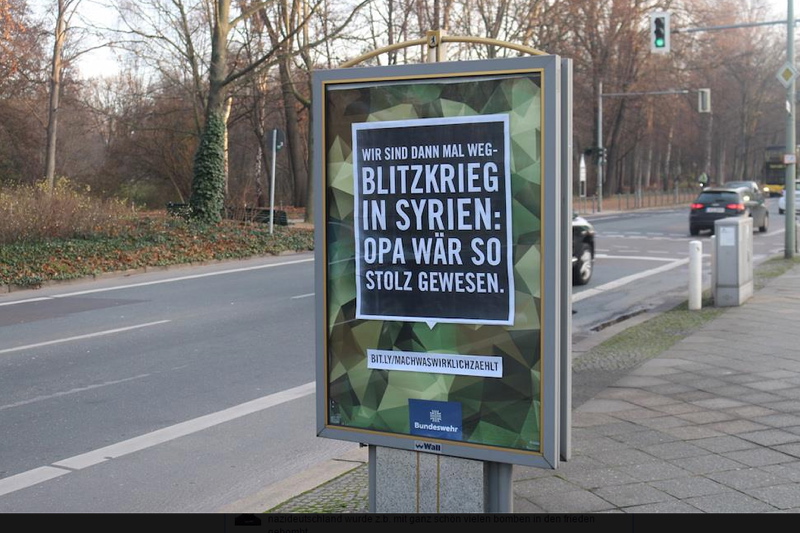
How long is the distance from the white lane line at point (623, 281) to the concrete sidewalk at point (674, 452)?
633cm

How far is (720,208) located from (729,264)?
18.3m

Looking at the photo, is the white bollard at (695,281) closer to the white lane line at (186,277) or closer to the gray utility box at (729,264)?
the gray utility box at (729,264)

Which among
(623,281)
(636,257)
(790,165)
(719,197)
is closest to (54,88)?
(719,197)

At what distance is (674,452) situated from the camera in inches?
217

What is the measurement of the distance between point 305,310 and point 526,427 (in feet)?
30.6

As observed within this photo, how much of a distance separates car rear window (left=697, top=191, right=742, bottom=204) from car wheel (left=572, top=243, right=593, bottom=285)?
48.1ft

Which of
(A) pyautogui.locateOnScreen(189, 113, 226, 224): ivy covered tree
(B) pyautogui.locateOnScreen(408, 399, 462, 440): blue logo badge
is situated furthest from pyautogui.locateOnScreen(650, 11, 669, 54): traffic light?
(B) pyautogui.locateOnScreen(408, 399, 462, 440): blue logo badge

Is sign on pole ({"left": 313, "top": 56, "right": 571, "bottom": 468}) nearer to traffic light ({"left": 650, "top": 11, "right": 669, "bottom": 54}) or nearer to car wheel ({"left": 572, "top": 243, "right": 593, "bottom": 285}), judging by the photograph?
car wheel ({"left": 572, "top": 243, "right": 593, "bottom": 285})

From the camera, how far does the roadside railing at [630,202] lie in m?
52.9

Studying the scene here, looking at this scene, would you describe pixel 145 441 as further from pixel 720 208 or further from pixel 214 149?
pixel 720 208

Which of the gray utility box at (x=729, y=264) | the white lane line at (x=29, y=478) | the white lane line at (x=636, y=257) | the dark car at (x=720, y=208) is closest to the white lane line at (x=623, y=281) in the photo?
the white lane line at (x=636, y=257)

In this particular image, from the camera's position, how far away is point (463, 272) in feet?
12.6

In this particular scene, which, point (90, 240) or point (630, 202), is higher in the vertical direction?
point (630, 202)

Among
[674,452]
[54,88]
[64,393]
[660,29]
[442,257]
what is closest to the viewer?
[442,257]
